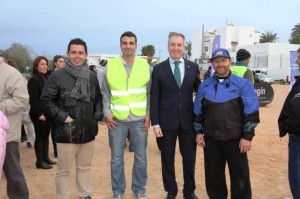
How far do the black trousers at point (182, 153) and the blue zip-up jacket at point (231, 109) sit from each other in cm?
62

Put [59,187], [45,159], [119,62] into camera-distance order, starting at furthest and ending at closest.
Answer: [45,159]
[119,62]
[59,187]

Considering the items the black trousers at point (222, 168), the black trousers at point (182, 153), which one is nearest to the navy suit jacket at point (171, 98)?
the black trousers at point (182, 153)

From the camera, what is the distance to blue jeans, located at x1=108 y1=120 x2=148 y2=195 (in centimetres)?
425

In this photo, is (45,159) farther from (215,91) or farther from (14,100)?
(215,91)

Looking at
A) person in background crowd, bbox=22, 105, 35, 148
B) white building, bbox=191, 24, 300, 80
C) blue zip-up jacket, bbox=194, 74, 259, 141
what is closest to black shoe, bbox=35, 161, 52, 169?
person in background crowd, bbox=22, 105, 35, 148

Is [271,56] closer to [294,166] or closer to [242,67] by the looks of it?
[242,67]

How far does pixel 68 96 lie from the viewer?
150 inches

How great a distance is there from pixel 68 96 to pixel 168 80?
4.17 feet

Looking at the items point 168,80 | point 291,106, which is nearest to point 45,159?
point 168,80

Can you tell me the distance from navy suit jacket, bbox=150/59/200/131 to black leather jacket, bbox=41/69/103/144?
0.87 meters

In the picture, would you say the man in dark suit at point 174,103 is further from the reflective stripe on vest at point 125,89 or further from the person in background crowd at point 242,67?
the person in background crowd at point 242,67

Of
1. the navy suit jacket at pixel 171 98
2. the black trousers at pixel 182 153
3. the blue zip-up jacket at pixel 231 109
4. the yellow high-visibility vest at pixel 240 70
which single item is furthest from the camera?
the yellow high-visibility vest at pixel 240 70

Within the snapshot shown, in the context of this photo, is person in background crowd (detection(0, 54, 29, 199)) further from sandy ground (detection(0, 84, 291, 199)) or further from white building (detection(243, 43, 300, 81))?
white building (detection(243, 43, 300, 81))

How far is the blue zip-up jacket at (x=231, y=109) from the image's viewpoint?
351 cm
